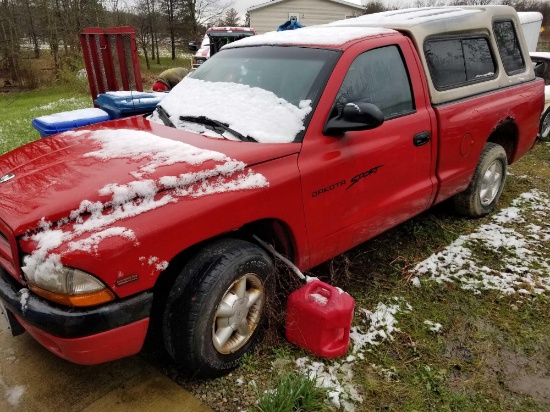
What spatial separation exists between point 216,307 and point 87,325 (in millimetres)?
610

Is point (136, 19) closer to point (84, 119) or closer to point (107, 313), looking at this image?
point (84, 119)

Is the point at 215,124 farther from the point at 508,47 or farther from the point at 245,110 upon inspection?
the point at 508,47

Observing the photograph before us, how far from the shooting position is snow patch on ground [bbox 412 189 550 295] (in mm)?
3352

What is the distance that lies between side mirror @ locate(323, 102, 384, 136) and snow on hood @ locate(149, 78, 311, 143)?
0.18 metres

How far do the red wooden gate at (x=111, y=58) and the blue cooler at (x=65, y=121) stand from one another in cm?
219

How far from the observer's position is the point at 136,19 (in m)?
30.8

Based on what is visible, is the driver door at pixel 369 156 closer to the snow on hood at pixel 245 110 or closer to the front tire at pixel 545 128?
the snow on hood at pixel 245 110

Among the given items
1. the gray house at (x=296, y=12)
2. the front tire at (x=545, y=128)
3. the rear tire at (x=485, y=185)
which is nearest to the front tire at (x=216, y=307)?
the rear tire at (x=485, y=185)

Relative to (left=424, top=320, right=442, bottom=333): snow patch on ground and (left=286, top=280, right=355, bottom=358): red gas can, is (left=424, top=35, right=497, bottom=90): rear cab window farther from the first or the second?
(left=286, top=280, right=355, bottom=358): red gas can

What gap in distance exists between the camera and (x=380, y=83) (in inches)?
120

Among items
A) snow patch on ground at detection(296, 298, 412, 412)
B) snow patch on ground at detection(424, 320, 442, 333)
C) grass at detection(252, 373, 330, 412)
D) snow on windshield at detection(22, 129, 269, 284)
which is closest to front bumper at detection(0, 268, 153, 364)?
snow on windshield at detection(22, 129, 269, 284)

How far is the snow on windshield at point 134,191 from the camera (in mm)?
1835

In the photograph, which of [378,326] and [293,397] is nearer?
[293,397]

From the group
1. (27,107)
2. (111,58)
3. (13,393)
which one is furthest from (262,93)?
(27,107)
